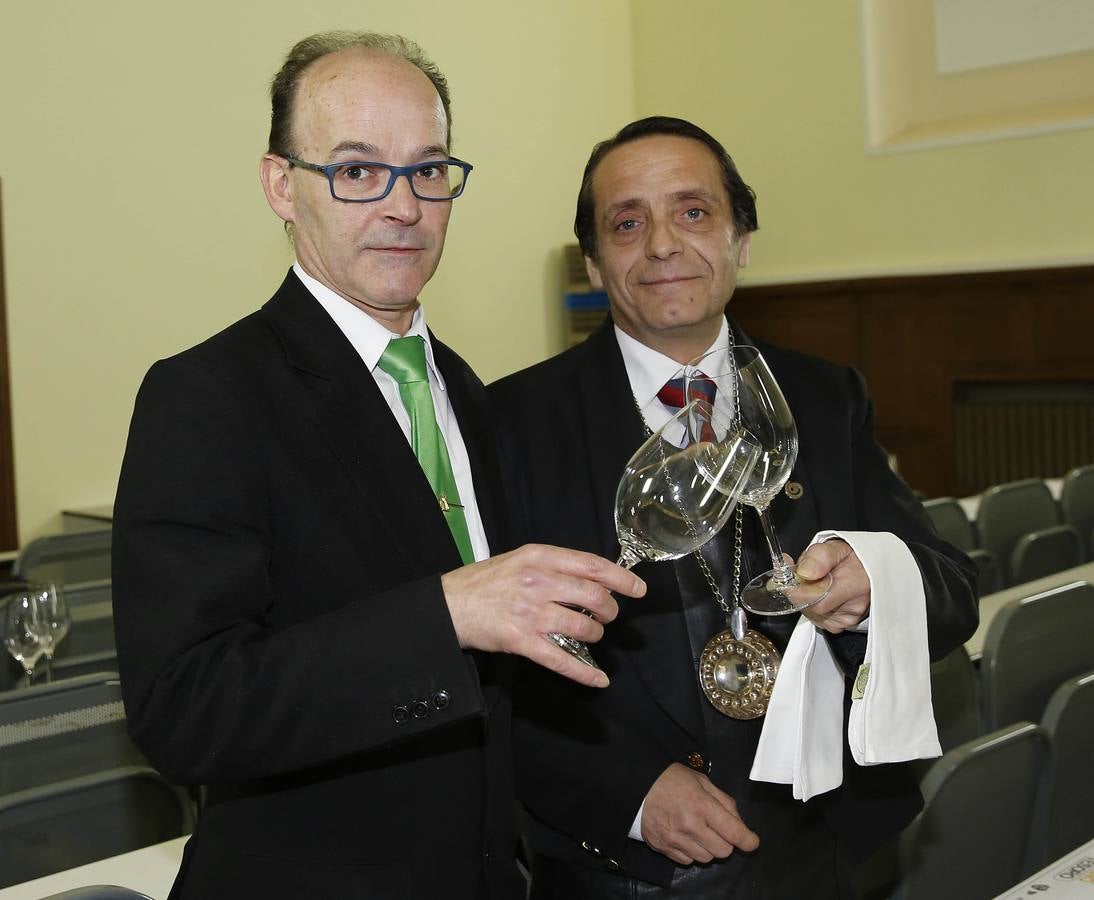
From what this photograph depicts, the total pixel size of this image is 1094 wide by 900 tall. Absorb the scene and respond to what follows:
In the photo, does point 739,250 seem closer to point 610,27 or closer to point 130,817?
point 130,817

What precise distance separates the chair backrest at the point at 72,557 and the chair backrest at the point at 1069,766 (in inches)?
162

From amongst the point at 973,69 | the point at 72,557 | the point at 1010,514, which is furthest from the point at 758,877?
the point at 973,69

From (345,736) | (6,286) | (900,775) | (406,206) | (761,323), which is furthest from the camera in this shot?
(761,323)

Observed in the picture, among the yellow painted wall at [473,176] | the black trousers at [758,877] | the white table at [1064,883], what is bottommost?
the black trousers at [758,877]

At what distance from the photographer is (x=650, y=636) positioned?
208cm

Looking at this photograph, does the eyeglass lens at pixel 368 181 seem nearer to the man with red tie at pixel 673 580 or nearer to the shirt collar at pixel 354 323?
the shirt collar at pixel 354 323

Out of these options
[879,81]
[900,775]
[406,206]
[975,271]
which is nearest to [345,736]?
[406,206]

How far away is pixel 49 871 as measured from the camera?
2559 millimetres

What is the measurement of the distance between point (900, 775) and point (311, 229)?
4.39 feet

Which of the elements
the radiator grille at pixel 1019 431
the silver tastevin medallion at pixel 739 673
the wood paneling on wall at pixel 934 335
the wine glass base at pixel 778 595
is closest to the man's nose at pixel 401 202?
the wine glass base at pixel 778 595

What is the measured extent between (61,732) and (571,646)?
6.73 feet

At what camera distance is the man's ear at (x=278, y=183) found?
5.64 feet

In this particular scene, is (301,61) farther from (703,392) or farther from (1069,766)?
(1069,766)

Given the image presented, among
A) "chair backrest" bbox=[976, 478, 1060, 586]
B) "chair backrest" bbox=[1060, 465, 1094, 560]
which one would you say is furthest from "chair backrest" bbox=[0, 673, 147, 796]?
"chair backrest" bbox=[1060, 465, 1094, 560]
